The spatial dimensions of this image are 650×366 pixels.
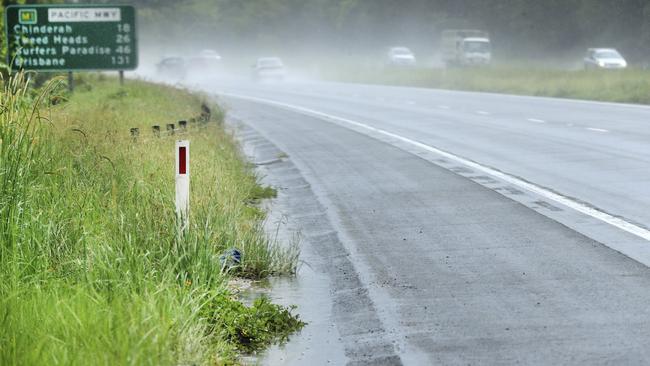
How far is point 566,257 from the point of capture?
403 inches

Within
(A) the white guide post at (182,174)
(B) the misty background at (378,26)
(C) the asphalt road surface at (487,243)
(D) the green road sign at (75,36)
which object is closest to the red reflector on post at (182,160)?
(A) the white guide post at (182,174)

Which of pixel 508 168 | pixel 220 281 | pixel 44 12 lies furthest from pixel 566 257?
pixel 44 12

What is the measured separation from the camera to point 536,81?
173 ft

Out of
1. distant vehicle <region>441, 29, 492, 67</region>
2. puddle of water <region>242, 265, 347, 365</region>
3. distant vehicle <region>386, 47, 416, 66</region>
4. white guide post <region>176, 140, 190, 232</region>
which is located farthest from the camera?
distant vehicle <region>386, 47, 416, 66</region>

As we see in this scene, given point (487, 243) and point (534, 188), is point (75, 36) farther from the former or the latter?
point (487, 243)

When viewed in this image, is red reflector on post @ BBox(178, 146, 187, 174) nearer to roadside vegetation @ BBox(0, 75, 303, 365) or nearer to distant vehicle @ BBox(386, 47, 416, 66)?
roadside vegetation @ BBox(0, 75, 303, 365)

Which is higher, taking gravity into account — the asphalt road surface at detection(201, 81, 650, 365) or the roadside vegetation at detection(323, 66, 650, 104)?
the asphalt road surface at detection(201, 81, 650, 365)

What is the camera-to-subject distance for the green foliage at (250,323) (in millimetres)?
7668

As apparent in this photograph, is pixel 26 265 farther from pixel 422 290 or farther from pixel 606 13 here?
pixel 606 13

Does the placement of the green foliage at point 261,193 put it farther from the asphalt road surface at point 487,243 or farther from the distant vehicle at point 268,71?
the distant vehicle at point 268,71

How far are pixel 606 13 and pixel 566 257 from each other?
2902 inches

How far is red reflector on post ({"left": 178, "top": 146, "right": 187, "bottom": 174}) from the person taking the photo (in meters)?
9.87

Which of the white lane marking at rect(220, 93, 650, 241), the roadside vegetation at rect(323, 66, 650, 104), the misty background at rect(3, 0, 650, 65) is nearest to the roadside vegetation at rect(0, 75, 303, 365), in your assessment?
the white lane marking at rect(220, 93, 650, 241)

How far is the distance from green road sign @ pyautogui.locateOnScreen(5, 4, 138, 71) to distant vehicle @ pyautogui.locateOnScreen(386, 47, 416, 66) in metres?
60.9
